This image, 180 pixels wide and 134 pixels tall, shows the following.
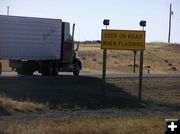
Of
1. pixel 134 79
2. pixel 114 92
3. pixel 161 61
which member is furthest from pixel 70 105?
pixel 161 61

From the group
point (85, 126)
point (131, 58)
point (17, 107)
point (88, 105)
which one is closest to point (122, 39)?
point (88, 105)

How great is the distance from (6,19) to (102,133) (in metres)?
24.7

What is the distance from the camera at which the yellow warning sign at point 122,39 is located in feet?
91.2

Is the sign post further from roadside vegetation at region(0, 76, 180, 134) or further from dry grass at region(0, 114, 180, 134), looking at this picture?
dry grass at region(0, 114, 180, 134)

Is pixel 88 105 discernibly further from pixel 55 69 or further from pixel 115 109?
pixel 55 69

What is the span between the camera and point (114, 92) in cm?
3114

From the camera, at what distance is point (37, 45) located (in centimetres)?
4275

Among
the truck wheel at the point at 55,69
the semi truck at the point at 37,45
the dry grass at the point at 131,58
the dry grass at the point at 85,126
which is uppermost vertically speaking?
the semi truck at the point at 37,45

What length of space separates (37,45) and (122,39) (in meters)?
15.5

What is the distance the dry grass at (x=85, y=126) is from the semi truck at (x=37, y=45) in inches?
859

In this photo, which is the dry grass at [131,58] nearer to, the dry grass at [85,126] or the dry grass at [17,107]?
the dry grass at [17,107]

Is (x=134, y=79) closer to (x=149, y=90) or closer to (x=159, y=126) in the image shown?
(x=149, y=90)

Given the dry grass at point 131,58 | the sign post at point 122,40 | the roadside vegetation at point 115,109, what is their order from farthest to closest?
the dry grass at point 131,58 → the sign post at point 122,40 → the roadside vegetation at point 115,109

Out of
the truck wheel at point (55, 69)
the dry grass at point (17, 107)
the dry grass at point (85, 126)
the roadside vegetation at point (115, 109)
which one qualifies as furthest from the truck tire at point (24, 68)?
the dry grass at point (85, 126)
